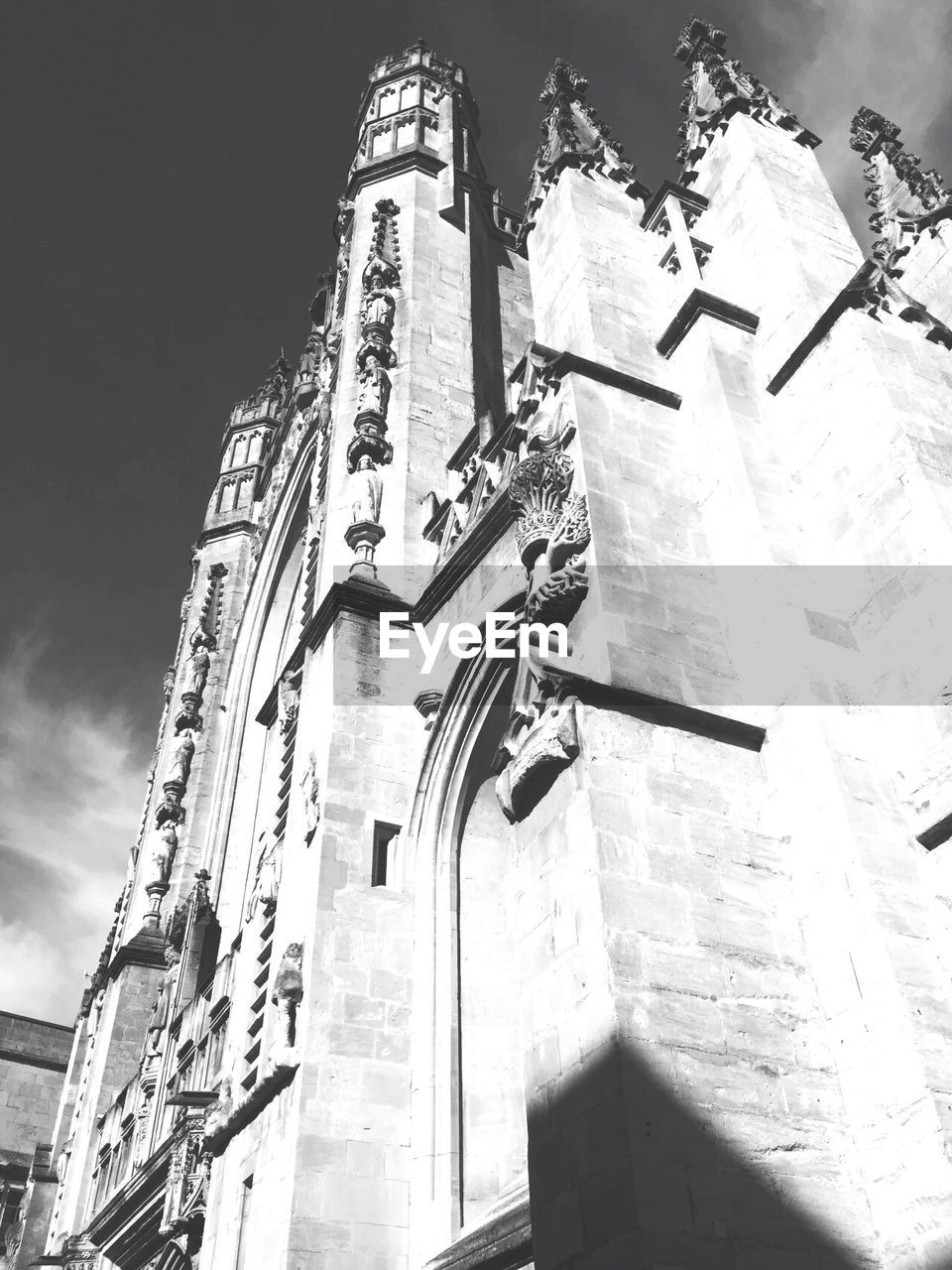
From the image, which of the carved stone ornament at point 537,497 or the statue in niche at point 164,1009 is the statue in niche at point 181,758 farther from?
the carved stone ornament at point 537,497

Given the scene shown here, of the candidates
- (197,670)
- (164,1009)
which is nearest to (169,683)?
(197,670)

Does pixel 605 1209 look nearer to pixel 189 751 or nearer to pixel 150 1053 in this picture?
pixel 150 1053

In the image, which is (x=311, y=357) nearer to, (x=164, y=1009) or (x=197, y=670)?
(x=197, y=670)

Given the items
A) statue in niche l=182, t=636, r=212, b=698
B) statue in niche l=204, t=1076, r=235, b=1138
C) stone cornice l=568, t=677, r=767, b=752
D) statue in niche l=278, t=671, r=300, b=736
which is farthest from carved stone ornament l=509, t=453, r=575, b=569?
statue in niche l=182, t=636, r=212, b=698

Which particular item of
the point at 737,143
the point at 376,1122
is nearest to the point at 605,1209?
the point at 376,1122

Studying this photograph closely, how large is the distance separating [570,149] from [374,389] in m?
3.21

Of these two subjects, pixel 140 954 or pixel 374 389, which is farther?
pixel 140 954

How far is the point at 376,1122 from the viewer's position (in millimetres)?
6848

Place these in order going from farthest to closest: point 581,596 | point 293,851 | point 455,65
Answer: point 455,65 < point 293,851 < point 581,596

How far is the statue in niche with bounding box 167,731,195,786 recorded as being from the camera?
18.7m

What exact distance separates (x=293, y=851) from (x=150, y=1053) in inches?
255

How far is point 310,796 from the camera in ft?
28.0

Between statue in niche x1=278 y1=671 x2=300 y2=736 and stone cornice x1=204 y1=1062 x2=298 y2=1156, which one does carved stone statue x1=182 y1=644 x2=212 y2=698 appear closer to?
statue in niche x1=278 y1=671 x2=300 y2=736

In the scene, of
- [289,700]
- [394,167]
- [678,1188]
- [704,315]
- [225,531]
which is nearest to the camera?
[678,1188]
